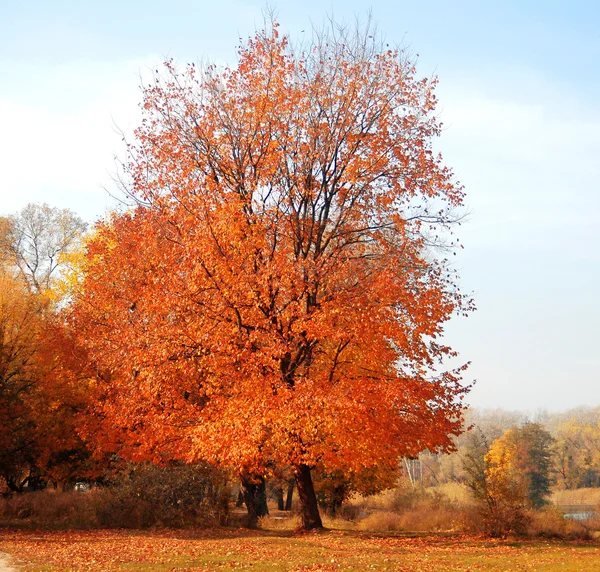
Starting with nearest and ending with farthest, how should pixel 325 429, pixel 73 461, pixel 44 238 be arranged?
pixel 325 429
pixel 73 461
pixel 44 238

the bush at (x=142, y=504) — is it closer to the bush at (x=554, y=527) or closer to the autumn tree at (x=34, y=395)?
the autumn tree at (x=34, y=395)

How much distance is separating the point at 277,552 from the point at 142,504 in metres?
8.82

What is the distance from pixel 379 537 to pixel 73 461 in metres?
14.3

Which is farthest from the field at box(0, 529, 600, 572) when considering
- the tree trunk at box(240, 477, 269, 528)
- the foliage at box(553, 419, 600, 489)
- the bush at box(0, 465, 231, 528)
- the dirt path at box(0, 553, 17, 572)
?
the foliage at box(553, 419, 600, 489)

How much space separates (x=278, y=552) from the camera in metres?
15.4

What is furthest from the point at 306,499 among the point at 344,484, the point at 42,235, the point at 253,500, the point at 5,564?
the point at 42,235

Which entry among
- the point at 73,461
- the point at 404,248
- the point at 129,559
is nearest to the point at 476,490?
the point at 404,248

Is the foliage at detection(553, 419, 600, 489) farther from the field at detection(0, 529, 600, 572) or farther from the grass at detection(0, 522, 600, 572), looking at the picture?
the grass at detection(0, 522, 600, 572)

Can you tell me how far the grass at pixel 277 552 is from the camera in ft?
43.4

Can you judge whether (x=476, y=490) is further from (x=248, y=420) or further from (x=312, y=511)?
(x=248, y=420)

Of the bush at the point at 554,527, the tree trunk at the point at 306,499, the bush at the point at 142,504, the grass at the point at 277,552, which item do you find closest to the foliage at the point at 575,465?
the bush at the point at 554,527

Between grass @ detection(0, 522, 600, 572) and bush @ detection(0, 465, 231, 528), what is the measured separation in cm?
178

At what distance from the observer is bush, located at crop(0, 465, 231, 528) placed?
883 inches

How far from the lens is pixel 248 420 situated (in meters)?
17.6
